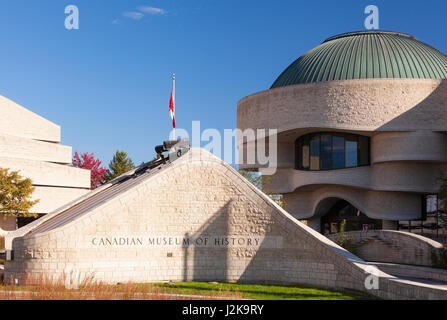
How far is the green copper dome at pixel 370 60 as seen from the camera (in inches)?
1537

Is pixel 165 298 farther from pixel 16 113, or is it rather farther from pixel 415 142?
pixel 16 113

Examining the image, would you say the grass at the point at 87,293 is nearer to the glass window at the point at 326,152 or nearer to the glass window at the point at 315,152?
the glass window at the point at 326,152

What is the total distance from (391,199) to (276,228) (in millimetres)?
18937

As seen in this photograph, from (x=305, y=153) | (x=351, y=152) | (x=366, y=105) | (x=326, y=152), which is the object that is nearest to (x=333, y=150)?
(x=326, y=152)

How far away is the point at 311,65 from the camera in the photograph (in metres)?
42.5

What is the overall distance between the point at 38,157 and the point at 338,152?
29.8 m

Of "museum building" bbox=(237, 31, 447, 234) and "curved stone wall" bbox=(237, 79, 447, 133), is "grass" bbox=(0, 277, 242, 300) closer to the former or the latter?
"curved stone wall" bbox=(237, 79, 447, 133)

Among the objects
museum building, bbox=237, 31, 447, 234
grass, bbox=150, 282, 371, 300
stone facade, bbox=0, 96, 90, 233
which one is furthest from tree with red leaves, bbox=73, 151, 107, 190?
grass, bbox=150, 282, 371, 300

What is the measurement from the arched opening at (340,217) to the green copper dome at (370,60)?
10727 mm

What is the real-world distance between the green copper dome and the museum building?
82 millimetres

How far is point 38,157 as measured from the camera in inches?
1956

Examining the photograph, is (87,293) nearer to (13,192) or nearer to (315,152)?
(13,192)

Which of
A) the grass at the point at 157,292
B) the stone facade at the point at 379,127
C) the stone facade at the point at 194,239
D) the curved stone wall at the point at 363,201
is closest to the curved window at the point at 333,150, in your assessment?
the stone facade at the point at 379,127
